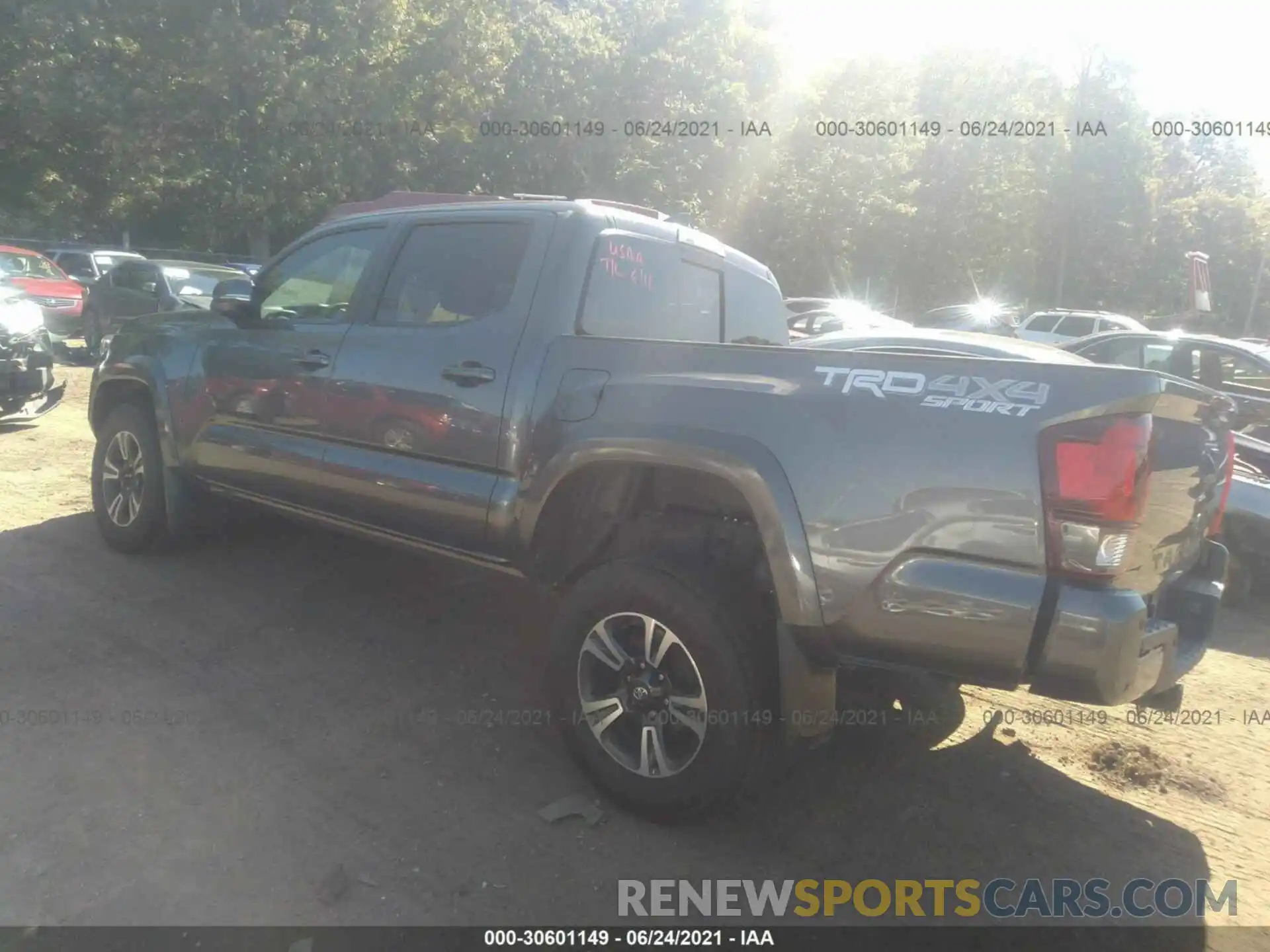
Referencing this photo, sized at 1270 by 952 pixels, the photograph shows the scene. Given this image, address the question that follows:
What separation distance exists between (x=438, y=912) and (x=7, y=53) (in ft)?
86.6

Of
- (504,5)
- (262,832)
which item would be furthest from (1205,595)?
(504,5)

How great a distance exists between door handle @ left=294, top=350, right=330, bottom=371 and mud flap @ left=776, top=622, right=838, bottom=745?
7.91ft

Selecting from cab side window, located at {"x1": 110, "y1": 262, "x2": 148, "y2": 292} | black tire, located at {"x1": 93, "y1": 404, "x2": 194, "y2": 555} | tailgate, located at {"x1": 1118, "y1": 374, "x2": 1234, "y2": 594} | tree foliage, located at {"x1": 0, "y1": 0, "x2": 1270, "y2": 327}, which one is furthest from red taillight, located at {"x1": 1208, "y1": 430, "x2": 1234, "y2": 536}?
tree foliage, located at {"x1": 0, "y1": 0, "x2": 1270, "y2": 327}

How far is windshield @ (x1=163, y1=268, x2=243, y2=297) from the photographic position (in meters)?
13.8

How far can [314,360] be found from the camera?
423 centimetres

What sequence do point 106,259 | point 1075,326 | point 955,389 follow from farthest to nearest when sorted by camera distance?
point 106,259
point 1075,326
point 955,389

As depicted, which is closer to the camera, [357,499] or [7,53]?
[357,499]

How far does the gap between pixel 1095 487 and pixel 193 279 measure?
14403mm

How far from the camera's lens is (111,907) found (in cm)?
266

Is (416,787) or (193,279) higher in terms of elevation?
(193,279)

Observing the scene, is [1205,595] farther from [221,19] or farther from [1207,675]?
[221,19]

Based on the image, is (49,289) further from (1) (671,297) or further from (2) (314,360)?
(1) (671,297)

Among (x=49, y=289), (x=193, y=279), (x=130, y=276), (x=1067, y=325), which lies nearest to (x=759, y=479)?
(x=193, y=279)

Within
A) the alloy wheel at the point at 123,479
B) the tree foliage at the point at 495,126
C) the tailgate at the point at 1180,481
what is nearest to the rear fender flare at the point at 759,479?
the tailgate at the point at 1180,481
